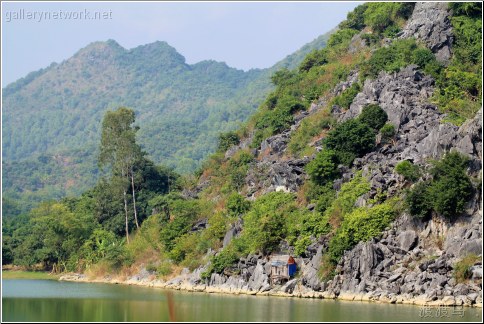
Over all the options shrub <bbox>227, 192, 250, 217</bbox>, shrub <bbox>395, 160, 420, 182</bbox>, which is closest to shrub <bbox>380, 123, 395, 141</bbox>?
shrub <bbox>395, 160, 420, 182</bbox>

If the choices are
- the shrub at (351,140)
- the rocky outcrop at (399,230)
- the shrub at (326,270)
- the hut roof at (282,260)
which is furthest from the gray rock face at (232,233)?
the shrub at (326,270)

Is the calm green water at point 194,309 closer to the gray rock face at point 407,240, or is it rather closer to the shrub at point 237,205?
the gray rock face at point 407,240

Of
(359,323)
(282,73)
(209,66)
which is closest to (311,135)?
(282,73)

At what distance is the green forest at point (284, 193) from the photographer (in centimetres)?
3938

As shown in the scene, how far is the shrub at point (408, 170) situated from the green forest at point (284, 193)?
0.06 meters

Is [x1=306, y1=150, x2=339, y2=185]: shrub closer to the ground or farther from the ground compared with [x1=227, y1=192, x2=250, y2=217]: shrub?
farther from the ground

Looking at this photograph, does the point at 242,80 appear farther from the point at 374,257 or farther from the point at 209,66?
the point at 374,257

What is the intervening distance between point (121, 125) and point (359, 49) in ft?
62.1

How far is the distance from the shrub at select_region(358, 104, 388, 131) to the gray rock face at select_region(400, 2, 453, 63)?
681 centimetres

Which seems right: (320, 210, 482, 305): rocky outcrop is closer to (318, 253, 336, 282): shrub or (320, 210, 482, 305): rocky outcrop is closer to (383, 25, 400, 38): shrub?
(318, 253, 336, 282): shrub

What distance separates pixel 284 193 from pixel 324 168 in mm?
Result: 3487

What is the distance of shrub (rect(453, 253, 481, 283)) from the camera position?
3369 cm

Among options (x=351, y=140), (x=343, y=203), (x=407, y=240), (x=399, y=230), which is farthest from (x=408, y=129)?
(x=407, y=240)

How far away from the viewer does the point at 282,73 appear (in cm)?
6450
